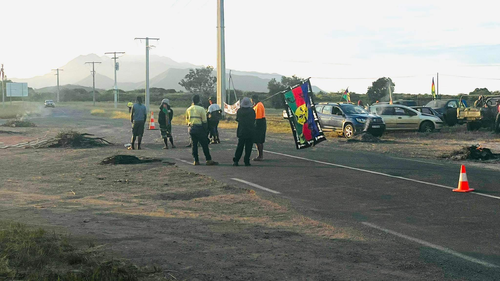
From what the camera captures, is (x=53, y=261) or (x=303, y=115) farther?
(x=303, y=115)

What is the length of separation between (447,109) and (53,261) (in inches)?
1300

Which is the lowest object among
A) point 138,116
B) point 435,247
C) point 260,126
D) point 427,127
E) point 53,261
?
point 435,247

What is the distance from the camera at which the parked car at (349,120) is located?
83.0 feet

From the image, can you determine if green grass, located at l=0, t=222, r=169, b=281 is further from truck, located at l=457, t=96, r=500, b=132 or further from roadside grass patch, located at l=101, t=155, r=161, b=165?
truck, located at l=457, t=96, r=500, b=132

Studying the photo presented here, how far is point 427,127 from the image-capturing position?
2833 centimetres

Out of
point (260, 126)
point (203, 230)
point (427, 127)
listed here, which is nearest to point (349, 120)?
point (427, 127)

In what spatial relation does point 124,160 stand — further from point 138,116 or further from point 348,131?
point 348,131

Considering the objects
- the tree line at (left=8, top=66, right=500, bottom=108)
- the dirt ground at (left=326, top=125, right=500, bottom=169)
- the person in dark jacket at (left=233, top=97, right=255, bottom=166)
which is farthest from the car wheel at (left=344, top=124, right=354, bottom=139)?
the tree line at (left=8, top=66, right=500, bottom=108)

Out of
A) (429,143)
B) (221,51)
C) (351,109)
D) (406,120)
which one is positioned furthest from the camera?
(221,51)

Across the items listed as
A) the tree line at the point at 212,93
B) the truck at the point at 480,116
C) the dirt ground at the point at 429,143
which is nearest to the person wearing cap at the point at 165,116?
the dirt ground at the point at 429,143

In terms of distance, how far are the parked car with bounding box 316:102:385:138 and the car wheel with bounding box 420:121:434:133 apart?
12.2ft

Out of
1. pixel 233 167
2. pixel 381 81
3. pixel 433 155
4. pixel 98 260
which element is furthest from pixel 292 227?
pixel 381 81

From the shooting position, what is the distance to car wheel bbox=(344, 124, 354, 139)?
2542 cm

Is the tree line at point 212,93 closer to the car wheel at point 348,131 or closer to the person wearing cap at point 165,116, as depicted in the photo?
the car wheel at point 348,131
